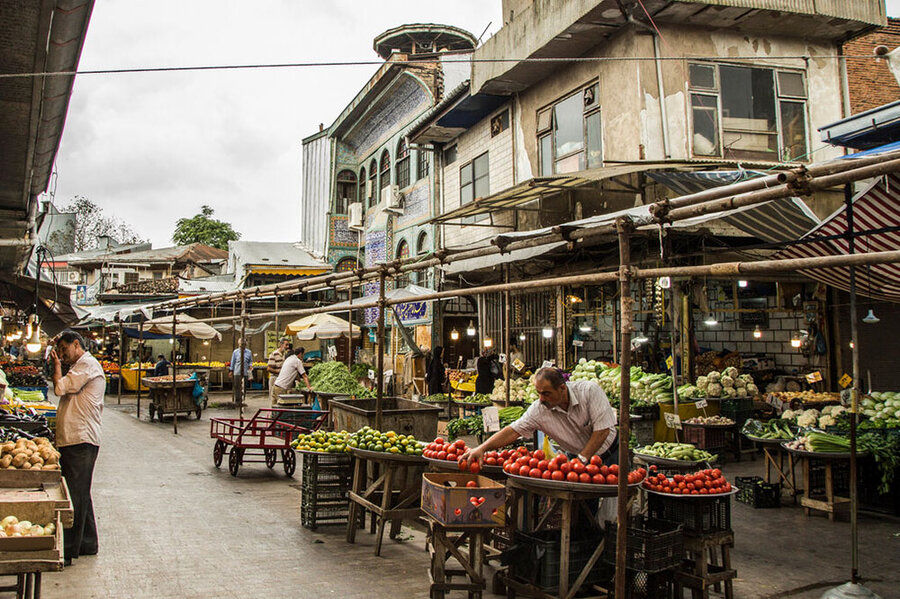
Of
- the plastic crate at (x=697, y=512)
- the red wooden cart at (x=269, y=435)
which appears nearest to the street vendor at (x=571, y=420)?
the plastic crate at (x=697, y=512)

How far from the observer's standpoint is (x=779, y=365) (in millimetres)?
16078

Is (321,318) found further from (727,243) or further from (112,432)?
(727,243)

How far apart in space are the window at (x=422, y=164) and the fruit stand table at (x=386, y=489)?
16558 mm

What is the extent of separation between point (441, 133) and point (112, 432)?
513 inches

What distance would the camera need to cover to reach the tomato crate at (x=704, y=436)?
1090cm

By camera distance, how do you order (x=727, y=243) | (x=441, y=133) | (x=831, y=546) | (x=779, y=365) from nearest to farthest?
(x=831, y=546) < (x=727, y=243) < (x=779, y=365) < (x=441, y=133)

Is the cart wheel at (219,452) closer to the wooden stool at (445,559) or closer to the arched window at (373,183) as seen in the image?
the wooden stool at (445,559)

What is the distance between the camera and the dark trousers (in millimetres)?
6102

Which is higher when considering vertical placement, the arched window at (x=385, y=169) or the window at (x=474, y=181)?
the arched window at (x=385, y=169)

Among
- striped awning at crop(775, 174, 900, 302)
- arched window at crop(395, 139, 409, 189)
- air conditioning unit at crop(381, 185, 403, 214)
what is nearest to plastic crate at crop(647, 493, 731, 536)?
striped awning at crop(775, 174, 900, 302)

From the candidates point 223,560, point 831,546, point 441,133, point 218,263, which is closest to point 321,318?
point 441,133

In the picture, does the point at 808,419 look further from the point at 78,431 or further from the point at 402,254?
the point at 402,254

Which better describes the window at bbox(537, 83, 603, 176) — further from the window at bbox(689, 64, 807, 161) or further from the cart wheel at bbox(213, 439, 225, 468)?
the cart wheel at bbox(213, 439, 225, 468)

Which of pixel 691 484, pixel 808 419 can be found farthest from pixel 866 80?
pixel 691 484
